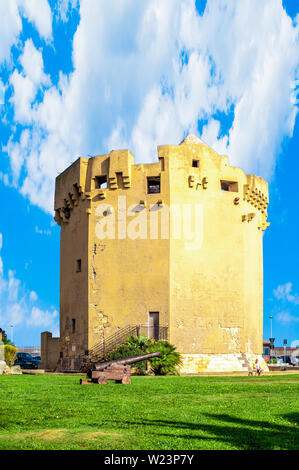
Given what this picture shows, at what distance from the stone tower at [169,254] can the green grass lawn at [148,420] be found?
15.5 meters

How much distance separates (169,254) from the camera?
94.5 feet

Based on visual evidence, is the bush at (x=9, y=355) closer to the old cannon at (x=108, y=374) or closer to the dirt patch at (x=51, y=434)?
the old cannon at (x=108, y=374)

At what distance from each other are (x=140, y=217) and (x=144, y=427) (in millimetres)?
22176

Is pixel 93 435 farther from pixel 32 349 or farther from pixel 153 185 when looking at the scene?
pixel 32 349

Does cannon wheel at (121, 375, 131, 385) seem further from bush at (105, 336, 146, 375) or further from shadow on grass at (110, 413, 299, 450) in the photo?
bush at (105, 336, 146, 375)

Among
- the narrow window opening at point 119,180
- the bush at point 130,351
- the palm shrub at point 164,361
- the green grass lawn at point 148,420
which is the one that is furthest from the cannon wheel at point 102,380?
the narrow window opening at point 119,180

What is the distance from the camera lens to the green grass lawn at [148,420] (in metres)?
6.66

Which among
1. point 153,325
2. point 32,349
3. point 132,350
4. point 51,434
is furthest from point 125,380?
point 32,349

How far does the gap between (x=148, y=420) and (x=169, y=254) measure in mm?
20568

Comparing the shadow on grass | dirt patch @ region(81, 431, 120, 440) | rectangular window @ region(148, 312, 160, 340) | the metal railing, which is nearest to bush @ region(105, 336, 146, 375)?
the metal railing

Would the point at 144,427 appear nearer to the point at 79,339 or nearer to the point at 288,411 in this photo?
the point at 288,411

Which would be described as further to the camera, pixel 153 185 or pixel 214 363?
pixel 153 185
